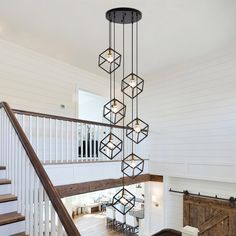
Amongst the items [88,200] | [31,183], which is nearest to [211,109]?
[31,183]

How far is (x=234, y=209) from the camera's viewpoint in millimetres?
5387

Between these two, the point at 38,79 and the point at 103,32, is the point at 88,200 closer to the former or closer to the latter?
the point at 38,79

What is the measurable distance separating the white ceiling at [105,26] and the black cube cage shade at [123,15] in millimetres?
79

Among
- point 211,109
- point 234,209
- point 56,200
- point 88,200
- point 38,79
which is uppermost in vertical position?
point 38,79

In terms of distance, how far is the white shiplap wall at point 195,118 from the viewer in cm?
541

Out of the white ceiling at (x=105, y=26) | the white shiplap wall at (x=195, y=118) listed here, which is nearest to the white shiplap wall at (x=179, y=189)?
the white shiplap wall at (x=195, y=118)

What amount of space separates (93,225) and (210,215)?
5.82 metres

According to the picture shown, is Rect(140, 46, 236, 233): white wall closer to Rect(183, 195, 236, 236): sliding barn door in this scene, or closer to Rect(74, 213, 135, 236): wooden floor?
Rect(183, 195, 236, 236): sliding barn door

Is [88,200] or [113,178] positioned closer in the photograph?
[113,178]

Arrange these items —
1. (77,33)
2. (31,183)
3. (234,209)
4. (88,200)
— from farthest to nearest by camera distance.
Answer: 1. (88,200)
2. (234,209)
3. (77,33)
4. (31,183)

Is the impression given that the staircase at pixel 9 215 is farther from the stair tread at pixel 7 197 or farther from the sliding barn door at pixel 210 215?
the sliding barn door at pixel 210 215

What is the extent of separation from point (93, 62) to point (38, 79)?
1.44 m

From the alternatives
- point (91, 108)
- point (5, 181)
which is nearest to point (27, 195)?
point (5, 181)

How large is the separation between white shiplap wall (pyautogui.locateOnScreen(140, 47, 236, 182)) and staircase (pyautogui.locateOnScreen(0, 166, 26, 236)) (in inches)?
177
